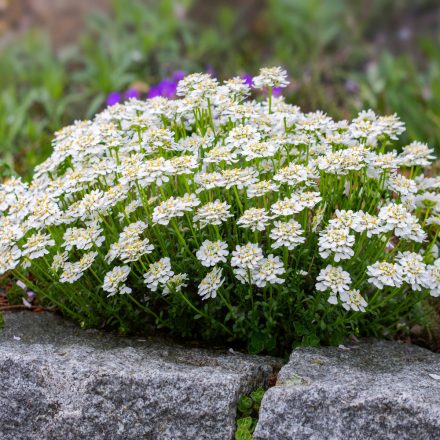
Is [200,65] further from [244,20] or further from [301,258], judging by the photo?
[301,258]

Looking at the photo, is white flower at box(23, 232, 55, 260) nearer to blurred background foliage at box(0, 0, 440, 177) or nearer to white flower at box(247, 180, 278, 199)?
white flower at box(247, 180, 278, 199)

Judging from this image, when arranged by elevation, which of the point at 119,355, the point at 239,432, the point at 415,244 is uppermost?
the point at 415,244

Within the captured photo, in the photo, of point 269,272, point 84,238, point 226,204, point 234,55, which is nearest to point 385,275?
point 269,272

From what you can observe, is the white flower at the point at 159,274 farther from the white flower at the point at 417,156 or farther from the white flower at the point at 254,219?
the white flower at the point at 417,156

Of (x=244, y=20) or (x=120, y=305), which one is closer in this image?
(x=120, y=305)

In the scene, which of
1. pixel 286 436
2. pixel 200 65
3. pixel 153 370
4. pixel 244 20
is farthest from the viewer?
pixel 244 20

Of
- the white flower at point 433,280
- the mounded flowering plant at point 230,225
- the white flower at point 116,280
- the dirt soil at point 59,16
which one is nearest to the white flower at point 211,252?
the mounded flowering plant at point 230,225

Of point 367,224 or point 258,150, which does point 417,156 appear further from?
point 258,150

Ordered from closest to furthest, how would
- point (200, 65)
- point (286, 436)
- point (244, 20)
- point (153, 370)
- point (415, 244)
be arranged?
point (286, 436) → point (153, 370) → point (415, 244) → point (200, 65) → point (244, 20)

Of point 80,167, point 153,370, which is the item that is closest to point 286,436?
point 153,370
